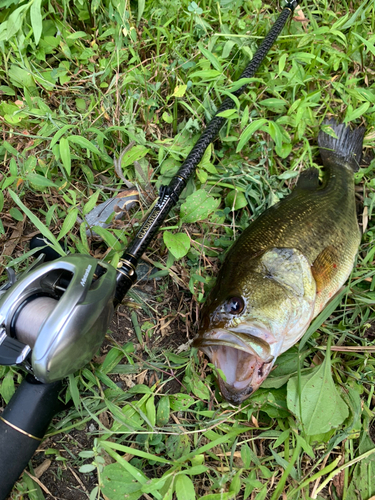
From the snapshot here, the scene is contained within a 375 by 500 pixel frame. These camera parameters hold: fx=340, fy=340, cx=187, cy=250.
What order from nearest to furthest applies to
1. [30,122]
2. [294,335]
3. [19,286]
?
[19,286] → [294,335] → [30,122]

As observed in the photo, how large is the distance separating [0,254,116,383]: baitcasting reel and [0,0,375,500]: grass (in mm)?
536

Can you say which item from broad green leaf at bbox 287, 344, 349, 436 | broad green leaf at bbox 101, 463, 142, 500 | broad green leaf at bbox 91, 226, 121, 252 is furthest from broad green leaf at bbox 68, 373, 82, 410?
broad green leaf at bbox 287, 344, 349, 436

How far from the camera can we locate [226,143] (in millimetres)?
2615

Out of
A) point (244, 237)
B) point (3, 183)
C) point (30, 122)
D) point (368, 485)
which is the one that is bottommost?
point (368, 485)

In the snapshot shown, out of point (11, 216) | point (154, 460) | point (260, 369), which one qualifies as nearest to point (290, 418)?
point (260, 369)

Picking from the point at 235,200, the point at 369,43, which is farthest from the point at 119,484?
the point at 369,43

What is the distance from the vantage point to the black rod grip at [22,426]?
1552 mm

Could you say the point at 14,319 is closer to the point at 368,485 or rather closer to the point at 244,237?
the point at 244,237

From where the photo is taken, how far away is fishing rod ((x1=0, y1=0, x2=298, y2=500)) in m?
1.31

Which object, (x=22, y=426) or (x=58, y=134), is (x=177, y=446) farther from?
(x=58, y=134)

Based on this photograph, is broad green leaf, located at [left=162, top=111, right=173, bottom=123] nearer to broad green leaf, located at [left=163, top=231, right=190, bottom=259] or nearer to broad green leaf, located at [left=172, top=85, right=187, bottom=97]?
broad green leaf, located at [left=172, top=85, right=187, bottom=97]

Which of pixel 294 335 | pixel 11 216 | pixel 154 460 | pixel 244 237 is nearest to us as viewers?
pixel 154 460

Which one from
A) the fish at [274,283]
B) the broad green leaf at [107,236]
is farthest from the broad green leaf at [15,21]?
the fish at [274,283]

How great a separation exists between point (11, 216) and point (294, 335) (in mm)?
1983
